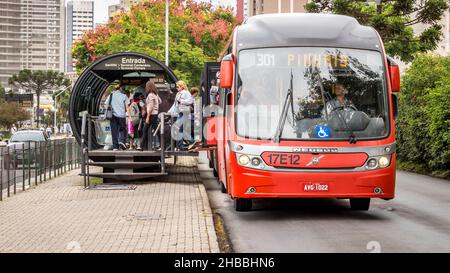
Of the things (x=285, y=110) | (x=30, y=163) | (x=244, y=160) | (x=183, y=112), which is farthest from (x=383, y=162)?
(x=30, y=163)

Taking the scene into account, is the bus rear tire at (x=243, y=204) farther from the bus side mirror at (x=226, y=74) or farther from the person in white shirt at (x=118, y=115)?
the person in white shirt at (x=118, y=115)

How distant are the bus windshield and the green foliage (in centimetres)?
959

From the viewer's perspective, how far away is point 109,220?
1280cm

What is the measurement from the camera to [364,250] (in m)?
9.73

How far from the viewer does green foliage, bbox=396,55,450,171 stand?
23016 mm

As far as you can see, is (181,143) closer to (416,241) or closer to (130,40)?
(416,241)

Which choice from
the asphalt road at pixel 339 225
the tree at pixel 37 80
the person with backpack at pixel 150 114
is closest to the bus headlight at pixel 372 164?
the asphalt road at pixel 339 225

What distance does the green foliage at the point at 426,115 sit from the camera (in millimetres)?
23016

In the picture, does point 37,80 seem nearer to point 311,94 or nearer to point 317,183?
point 311,94

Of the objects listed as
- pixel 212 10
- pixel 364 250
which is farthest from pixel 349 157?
pixel 212 10

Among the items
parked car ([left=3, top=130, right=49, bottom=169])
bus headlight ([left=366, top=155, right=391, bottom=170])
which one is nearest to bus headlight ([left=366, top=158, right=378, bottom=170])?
bus headlight ([left=366, top=155, right=391, bottom=170])

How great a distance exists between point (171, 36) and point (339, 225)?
3835 cm

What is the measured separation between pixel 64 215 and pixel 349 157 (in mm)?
4878
